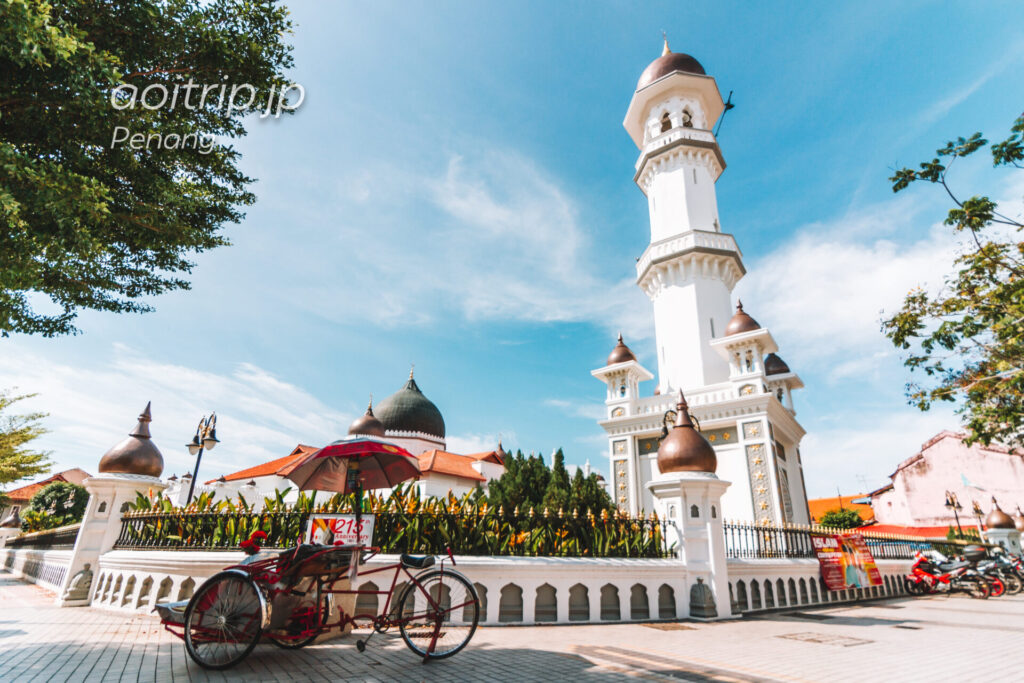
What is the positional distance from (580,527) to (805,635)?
11.5 feet

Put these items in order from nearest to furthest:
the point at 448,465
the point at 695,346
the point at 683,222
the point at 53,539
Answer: the point at 53,539, the point at 695,346, the point at 683,222, the point at 448,465

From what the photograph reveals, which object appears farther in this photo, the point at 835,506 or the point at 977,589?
the point at 835,506

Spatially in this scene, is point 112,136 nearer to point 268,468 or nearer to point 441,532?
point 441,532

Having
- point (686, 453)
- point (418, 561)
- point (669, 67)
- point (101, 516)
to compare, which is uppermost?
point (669, 67)

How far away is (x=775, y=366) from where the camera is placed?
24562mm

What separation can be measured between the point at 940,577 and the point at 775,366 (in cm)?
1194

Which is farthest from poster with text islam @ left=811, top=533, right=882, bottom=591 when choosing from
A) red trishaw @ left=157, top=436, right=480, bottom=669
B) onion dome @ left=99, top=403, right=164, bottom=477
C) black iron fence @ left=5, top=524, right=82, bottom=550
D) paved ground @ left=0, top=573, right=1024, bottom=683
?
black iron fence @ left=5, top=524, right=82, bottom=550

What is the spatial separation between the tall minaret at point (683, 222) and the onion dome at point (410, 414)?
722 inches

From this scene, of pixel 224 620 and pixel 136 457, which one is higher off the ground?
pixel 136 457

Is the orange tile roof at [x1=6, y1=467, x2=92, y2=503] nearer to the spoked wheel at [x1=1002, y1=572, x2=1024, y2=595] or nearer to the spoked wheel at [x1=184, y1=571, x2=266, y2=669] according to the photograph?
the spoked wheel at [x1=184, y1=571, x2=266, y2=669]

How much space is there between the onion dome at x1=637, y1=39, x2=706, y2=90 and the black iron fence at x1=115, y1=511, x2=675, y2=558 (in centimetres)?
2520

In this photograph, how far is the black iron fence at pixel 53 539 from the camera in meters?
11.3

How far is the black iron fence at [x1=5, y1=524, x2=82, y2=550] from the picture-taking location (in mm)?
11320

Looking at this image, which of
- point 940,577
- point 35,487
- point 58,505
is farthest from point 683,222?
point 35,487
